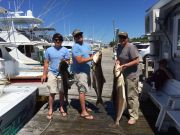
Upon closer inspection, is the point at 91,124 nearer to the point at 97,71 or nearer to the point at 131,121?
the point at 131,121

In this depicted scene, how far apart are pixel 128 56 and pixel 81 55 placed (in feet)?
2.74

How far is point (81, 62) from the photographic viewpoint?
18.5ft

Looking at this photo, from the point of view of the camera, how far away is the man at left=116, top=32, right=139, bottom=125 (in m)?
5.40

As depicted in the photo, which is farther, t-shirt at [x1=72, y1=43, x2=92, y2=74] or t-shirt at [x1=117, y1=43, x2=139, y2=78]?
t-shirt at [x1=72, y1=43, x2=92, y2=74]

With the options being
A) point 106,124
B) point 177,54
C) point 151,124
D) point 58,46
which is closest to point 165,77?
point 177,54

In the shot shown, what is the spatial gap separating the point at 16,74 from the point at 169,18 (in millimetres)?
5955

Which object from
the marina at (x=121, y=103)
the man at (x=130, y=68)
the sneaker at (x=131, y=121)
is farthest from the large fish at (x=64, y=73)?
the sneaker at (x=131, y=121)

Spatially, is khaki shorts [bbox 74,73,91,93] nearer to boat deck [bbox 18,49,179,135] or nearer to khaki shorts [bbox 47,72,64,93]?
khaki shorts [bbox 47,72,64,93]

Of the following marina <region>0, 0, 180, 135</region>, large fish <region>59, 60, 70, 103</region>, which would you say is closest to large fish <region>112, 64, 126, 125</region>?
marina <region>0, 0, 180, 135</region>

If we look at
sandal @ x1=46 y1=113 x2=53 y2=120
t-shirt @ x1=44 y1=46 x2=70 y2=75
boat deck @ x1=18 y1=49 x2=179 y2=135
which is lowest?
boat deck @ x1=18 y1=49 x2=179 y2=135

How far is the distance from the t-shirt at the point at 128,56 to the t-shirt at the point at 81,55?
58cm

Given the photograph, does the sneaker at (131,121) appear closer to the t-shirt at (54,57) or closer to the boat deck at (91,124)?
the boat deck at (91,124)

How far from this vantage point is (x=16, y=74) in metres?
11.0

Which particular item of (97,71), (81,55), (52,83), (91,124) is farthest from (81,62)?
(91,124)
